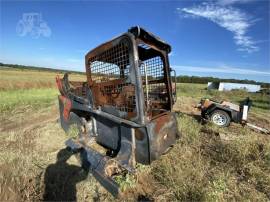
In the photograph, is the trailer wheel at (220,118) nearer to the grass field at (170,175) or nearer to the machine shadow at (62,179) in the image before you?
the grass field at (170,175)

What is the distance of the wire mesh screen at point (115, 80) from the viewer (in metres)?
2.85

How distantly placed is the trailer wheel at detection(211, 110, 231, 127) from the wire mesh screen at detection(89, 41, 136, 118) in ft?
13.1

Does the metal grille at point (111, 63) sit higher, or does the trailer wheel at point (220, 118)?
the metal grille at point (111, 63)

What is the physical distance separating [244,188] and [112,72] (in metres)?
2.45

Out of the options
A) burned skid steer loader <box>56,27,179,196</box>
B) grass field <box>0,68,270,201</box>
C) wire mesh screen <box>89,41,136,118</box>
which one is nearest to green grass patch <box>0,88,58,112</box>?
grass field <box>0,68,270,201</box>

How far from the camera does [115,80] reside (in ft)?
9.73

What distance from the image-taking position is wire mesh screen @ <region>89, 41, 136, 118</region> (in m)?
2.85

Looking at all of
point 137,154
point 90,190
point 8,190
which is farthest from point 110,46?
point 8,190

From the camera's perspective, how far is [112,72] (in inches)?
120

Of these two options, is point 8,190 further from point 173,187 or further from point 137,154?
point 173,187

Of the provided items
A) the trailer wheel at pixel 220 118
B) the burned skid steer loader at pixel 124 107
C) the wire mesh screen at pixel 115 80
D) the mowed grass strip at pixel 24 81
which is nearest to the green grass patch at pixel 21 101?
the mowed grass strip at pixel 24 81

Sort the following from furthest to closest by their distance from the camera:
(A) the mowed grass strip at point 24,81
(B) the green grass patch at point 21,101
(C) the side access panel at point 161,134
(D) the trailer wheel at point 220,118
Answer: (A) the mowed grass strip at point 24,81 < (B) the green grass patch at point 21,101 < (D) the trailer wheel at point 220,118 < (C) the side access panel at point 161,134

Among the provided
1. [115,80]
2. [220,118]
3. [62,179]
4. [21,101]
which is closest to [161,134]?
[115,80]

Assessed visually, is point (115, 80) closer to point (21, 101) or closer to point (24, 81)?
point (21, 101)
